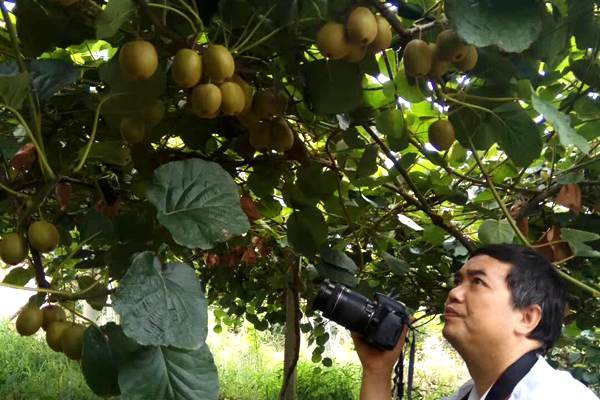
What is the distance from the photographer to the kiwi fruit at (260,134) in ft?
3.22

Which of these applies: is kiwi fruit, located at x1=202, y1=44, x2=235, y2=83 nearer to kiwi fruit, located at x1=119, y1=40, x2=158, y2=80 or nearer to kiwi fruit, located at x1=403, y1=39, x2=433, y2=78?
kiwi fruit, located at x1=119, y1=40, x2=158, y2=80

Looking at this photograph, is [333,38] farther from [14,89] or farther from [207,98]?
[14,89]

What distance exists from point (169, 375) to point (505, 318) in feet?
2.10

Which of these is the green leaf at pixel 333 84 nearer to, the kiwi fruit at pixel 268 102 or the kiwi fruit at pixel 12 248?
the kiwi fruit at pixel 268 102

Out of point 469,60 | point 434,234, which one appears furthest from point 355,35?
point 434,234

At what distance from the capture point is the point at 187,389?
67 centimetres

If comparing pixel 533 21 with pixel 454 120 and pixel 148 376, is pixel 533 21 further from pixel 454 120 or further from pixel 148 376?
pixel 148 376

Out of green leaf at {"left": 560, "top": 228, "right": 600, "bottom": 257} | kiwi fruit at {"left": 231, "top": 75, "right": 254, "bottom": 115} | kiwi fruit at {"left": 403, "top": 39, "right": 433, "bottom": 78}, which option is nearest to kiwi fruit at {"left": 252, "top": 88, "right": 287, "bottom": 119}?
kiwi fruit at {"left": 231, "top": 75, "right": 254, "bottom": 115}

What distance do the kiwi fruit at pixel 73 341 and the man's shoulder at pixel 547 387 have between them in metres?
0.64

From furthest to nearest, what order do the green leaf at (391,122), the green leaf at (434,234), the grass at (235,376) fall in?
the grass at (235,376), the green leaf at (434,234), the green leaf at (391,122)

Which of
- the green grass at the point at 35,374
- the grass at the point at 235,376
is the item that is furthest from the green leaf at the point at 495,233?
the green grass at the point at 35,374

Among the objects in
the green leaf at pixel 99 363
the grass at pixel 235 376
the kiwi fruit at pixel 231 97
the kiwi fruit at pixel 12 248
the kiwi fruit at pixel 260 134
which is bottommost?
the grass at pixel 235 376

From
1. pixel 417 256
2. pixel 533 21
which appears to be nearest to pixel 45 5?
pixel 533 21

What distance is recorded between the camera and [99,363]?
0.71 m
